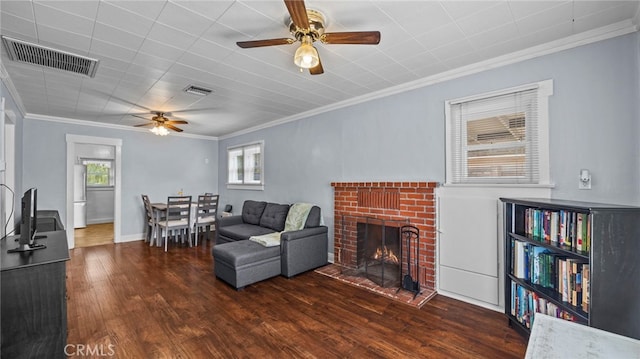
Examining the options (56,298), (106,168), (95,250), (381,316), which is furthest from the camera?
(106,168)

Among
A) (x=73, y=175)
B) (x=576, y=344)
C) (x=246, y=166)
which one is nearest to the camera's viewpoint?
(x=576, y=344)

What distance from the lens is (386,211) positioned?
3623 millimetres

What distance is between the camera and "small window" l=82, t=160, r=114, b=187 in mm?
8016

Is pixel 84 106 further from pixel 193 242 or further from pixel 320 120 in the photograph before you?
pixel 320 120

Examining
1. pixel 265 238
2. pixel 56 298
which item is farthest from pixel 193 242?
pixel 56 298

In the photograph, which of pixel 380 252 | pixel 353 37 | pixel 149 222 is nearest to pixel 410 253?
pixel 380 252

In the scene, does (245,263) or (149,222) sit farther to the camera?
(149,222)

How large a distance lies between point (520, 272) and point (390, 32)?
2.39 m

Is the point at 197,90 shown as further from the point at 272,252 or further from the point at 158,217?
the point at 158,217

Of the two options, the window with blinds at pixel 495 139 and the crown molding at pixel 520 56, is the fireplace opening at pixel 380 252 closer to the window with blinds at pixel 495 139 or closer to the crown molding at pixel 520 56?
the window with blinds at pixel 495 139

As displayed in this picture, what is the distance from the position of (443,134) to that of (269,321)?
2737mm

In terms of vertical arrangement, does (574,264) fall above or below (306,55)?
below

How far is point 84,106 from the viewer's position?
4.33m

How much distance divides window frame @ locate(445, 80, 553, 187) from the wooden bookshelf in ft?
1.16
